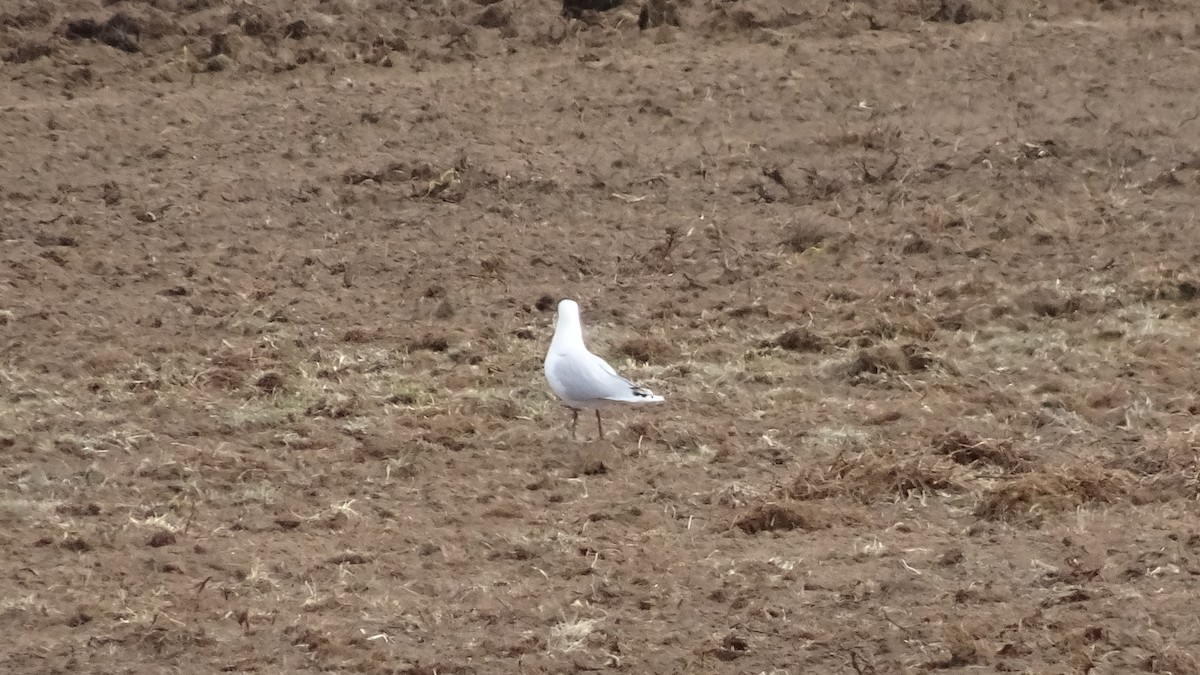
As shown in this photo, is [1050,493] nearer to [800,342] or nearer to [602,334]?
[800,342]

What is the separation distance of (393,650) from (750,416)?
8.24ft

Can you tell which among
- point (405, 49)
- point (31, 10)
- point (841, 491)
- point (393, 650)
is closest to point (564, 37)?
point (405, 49)

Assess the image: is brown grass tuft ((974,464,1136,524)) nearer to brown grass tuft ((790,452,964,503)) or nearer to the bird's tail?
brown grass tuft ((790,452,964,503))

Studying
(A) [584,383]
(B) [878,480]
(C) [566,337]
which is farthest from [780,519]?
(C) [566,337]

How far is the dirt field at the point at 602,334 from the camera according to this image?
524 centimetres

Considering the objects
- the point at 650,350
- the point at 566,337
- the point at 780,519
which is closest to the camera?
the point at 780,519

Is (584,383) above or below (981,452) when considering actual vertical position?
above

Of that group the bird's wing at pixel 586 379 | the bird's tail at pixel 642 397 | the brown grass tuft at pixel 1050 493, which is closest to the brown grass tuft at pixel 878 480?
the brown grass tuft at pixel 1050 493

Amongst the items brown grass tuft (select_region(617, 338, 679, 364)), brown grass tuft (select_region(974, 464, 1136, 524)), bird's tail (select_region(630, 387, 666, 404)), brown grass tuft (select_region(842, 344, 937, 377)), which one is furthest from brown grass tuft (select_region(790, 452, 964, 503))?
brown grass tuft (select_region(617, 338, 679, 364))

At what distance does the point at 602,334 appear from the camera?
820cm

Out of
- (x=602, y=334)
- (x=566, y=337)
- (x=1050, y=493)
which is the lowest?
(x=602, y=334)

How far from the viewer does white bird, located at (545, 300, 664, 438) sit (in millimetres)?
6730

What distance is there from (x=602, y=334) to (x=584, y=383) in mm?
1425

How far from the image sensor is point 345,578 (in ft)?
18.3
